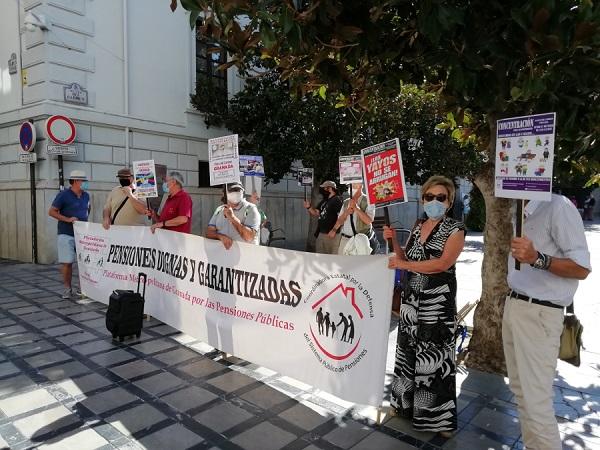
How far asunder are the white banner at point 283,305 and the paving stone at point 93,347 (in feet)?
2.28

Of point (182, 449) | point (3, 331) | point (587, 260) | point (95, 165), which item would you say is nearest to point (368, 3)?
point (587, 260)

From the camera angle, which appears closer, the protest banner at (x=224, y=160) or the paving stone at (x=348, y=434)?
the paving stone at (x=348, y=434)

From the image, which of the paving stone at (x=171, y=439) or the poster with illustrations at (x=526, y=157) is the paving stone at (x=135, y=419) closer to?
the paving stone at (x=171, y=439)

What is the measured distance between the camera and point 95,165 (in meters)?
10.7

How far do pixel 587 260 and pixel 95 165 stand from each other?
10.6 metres

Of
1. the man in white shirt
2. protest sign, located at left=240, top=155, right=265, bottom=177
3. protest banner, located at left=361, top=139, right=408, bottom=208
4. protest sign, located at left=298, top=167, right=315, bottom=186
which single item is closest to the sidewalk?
the man in white shirt

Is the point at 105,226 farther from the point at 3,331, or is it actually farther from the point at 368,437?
the point at 368,437

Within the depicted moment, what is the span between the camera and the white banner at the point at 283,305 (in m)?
3.13

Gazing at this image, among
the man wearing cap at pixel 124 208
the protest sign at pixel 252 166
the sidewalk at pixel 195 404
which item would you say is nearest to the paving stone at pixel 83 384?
the sidewalk at pixel 195 404

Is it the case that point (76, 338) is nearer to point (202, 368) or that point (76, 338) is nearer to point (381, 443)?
point (202, 368)

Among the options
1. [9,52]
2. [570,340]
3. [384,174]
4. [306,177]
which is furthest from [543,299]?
[9,52]

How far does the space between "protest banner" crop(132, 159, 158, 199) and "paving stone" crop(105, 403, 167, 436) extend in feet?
11.4

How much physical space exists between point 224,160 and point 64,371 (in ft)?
8.22

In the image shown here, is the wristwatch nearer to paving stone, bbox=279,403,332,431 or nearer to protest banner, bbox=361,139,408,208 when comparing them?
protest banner, bbox=361,139,408,208
